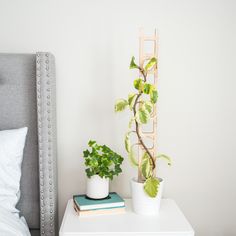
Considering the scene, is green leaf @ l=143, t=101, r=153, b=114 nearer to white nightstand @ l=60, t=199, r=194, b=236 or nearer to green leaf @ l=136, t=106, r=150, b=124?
green leaf @ l=136, t=106, r=150, b=124

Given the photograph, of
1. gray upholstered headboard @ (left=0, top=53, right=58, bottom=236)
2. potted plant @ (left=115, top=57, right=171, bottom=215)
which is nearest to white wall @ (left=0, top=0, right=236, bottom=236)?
gray upholstered headboard @ (left=0, top=53, right=58, bottom=236)

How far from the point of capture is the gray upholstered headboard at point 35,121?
1.59 m

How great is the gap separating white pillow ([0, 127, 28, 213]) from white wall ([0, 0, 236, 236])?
27 centimetres

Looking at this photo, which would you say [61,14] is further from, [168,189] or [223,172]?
[223,172]

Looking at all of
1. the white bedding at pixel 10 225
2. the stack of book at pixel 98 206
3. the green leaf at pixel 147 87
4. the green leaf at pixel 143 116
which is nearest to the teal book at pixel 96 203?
the stack of book at pixel 98 206

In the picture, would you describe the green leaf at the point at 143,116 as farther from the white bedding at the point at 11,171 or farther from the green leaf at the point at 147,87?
the white bedding at the point at 11,171

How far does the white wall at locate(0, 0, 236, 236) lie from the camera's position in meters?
1.77

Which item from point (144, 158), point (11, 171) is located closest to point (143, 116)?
point (144, 158)

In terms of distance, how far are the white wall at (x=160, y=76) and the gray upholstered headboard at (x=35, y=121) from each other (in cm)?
16

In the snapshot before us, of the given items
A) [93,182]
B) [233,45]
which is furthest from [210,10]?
[93,182]

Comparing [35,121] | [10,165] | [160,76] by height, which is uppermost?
[160,76]

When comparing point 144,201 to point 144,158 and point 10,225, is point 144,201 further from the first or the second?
point 10,225

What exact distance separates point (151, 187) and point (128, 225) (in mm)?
194

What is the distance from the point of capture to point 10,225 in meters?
1.39
